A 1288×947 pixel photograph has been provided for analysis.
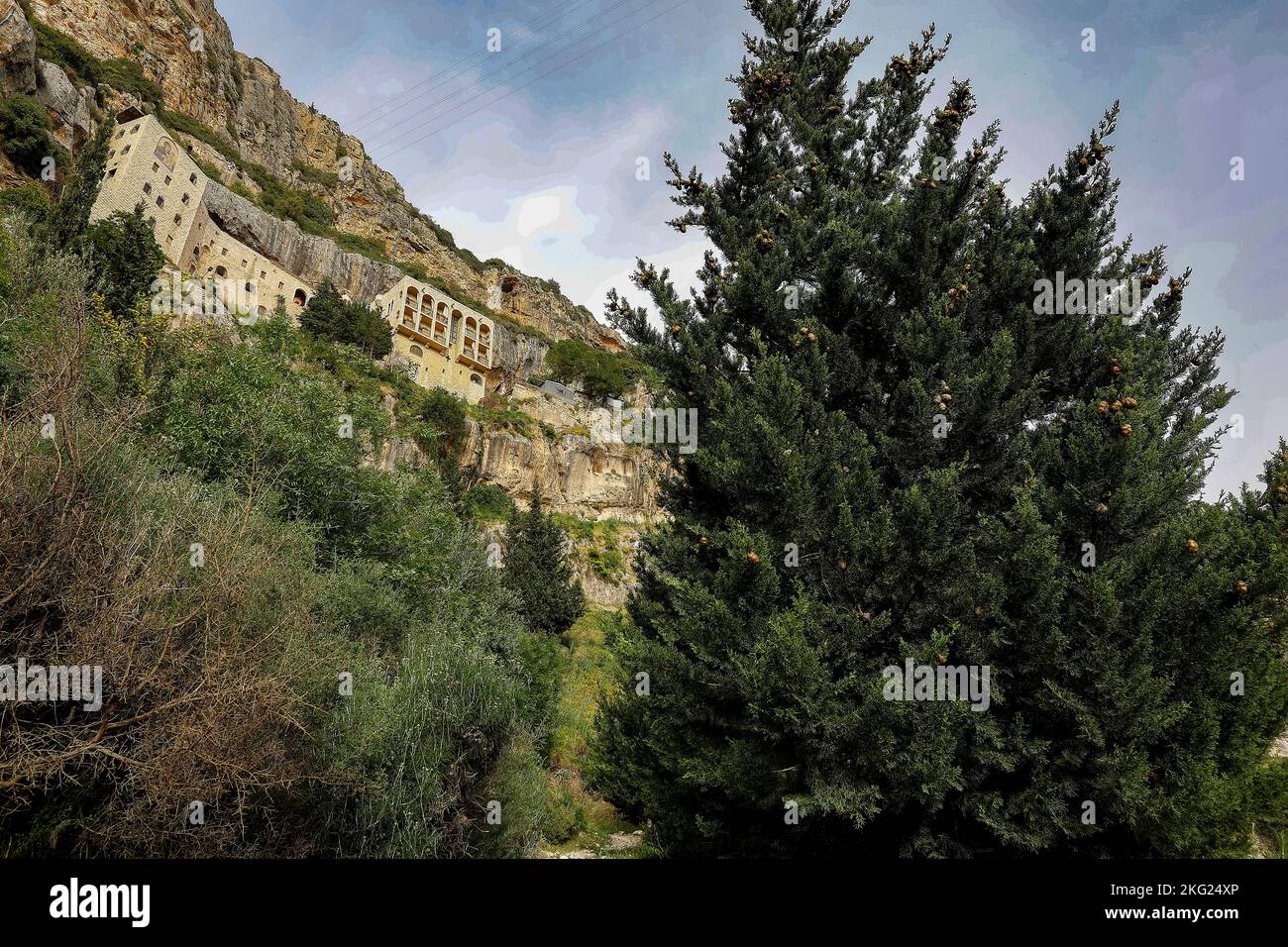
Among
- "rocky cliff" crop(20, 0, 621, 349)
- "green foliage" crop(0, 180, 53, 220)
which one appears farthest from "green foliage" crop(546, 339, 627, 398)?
"green foliage" crop(0, 180, 53, 220)

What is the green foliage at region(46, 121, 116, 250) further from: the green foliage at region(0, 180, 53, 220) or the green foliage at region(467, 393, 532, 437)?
the green foliage at region(467, 393, 532, 437)

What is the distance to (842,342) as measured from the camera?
784 cm

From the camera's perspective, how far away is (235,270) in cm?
4909

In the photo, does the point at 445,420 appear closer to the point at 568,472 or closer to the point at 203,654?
the point at 568,472

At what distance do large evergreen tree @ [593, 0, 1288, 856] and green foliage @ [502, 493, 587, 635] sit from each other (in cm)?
1912

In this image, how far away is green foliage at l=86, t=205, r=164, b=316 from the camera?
924 inches

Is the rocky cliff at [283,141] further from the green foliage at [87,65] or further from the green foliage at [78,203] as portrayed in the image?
the green foliage at [78,203]

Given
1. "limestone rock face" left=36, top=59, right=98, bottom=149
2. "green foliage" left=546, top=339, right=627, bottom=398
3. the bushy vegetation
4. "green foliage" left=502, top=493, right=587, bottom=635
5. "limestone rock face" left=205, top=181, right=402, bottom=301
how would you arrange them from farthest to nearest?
1. "green foliage" left=546, top=339, right=627, bottom=398
2. "limestone rock face" left=205, top=181, right=402, bottom=301
3. "limestone rock face" left=36, top=59, right=98, bottom=149
4. "green foliage" left=502, top=493, right=587, bottom=635
5. the bushy vegetation

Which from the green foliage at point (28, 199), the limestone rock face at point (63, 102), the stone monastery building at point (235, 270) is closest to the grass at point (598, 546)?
the stone monastery building at point (235, 270)

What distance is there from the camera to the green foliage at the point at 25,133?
3478 cm

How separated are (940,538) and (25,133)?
171 ft
